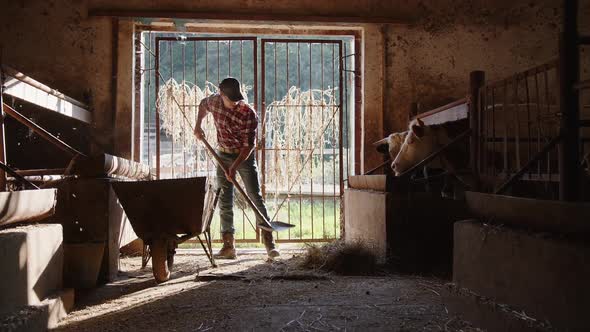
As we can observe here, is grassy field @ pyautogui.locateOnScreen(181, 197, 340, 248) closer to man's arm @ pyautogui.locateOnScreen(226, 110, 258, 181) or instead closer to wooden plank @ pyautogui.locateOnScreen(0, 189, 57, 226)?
man's arm @ pyautogui.locateOnScreen(226, 110, 258, 181)

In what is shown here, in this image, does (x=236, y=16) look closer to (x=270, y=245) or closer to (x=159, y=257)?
(x=270, y=245)

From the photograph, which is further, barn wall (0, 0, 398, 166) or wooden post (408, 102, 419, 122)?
wooden post (408, 102, 419, 122)

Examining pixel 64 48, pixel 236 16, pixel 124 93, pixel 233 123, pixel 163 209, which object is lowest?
pixel 163 209

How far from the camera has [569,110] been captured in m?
2.45

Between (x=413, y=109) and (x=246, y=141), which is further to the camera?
(x=413, y=109)

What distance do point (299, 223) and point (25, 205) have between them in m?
7.07

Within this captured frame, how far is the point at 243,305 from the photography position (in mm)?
3062

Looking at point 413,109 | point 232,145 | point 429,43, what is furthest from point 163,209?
point 429,43

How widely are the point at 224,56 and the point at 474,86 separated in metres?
18.2

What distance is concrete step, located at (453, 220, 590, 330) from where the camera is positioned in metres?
1.74

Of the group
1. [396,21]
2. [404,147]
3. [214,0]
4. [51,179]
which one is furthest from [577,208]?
[214,0]

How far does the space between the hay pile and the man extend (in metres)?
0.92

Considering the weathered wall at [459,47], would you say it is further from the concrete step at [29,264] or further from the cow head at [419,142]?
the concrete step at [29,264]

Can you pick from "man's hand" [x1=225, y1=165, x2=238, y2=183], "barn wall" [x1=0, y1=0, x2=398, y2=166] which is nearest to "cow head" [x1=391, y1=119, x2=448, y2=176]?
"man's hand" [x1=225, y1=165, x2=238, y2=183]
